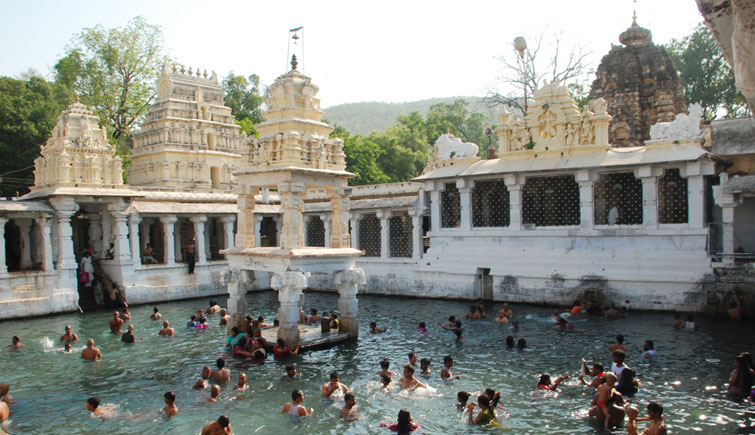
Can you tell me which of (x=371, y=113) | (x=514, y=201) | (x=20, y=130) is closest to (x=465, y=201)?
(x=514, y=201)

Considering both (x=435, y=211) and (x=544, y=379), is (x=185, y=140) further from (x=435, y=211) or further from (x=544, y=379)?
(x=544, y=379)

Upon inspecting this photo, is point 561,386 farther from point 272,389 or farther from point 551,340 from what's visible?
point 272,389

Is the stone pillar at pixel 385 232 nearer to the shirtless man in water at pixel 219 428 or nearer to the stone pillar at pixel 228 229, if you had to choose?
the stone pillar at pixel 228 229

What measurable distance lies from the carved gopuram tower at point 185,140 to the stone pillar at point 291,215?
15355 millimetres

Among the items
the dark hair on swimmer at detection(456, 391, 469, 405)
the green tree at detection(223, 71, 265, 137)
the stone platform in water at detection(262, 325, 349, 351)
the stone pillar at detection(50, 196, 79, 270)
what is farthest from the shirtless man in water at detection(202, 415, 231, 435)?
the green tree at detection(223, 71, 265, 137)

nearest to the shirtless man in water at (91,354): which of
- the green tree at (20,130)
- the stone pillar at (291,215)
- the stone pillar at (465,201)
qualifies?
the stone pillar at (291,215)

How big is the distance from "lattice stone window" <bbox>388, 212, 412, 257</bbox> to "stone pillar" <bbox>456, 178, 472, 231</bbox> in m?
2.40

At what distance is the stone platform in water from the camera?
12594 millimetres

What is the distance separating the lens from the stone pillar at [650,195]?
16.0 m

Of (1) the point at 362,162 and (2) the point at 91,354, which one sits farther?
(1) the point at 362,162

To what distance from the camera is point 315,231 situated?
24.0 metres

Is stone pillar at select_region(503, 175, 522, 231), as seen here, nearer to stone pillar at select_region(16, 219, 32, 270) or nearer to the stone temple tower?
the stone temple tower

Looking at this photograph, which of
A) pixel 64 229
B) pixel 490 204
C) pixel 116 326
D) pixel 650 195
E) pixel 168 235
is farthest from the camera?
pixel 168 235

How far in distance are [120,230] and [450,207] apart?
11.2 m
